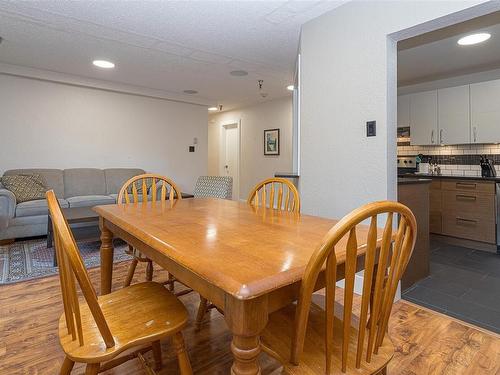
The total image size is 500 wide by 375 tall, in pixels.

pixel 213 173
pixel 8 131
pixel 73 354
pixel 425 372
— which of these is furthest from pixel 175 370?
pixel 213 173

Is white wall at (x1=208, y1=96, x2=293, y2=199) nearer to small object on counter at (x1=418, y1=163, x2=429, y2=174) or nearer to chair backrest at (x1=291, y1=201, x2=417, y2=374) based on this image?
small object on counter at (x1=418, y1=163, x2=429, y2=174)

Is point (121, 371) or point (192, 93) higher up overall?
point (192, 93)

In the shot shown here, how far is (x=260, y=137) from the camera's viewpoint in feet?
20.5

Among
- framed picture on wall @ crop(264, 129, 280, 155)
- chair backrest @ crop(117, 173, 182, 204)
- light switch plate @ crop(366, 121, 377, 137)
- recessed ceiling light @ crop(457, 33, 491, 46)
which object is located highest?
recessed ceiling light @ crop(457, 33, 491, 46)

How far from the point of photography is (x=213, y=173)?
7.73m

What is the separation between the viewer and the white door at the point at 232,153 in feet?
22.8

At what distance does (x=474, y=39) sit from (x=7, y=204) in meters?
5.12

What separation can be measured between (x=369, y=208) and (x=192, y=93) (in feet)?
16.9

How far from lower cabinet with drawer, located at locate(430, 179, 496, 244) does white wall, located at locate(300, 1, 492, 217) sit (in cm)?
213

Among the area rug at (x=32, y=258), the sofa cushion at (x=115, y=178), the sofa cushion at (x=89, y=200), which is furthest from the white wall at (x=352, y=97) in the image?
the sofa cushion at (x=115, y=178)

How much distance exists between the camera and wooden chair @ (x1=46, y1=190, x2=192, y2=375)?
807 mm

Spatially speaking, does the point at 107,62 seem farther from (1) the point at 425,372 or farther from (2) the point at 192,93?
(1) the point at 425,372

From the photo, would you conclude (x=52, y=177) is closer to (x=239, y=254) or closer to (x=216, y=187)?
(x=216, y=187)

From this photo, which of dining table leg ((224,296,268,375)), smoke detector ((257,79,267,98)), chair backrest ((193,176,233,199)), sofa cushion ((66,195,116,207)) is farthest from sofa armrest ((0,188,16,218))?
dining table leg ((224,296,268,375))
